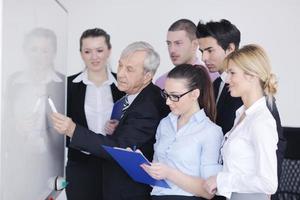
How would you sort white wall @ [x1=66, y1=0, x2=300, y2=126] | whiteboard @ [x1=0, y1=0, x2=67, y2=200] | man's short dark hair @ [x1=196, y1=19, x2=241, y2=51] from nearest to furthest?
whiteboard @ [x1=0, y1=0, x2=67, y2=200], man's short dark hair @ [x1=196, y1=19, x2=241, y2=51], white wall @ [x1=66, y1=0, x2=300, y2=126]

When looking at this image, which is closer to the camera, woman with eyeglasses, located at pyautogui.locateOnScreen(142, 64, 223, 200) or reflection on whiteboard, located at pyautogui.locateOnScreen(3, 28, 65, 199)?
reflection on whiteboard, located at pyautogui.locateOnScreen(3, 28, 65, 199)

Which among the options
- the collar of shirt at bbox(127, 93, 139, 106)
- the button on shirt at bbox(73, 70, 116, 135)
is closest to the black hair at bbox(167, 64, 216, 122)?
the collar of shirt at bbox(127, 93, 139, 106)

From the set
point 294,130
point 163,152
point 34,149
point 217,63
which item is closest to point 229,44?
point 217,63

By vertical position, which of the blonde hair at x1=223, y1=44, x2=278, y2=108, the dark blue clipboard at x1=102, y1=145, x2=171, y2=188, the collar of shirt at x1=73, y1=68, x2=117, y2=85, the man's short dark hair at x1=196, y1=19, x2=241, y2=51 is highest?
the man's short dark hair at x1=196, y1=19, x2=241, y2=51

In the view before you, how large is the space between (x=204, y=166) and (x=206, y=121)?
19cm

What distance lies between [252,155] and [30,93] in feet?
2.79

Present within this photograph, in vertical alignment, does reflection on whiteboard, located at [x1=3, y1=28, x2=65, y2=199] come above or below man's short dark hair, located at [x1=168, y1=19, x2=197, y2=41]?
below

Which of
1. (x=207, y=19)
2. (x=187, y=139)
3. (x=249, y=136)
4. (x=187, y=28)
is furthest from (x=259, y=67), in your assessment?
(x=207, y=19)

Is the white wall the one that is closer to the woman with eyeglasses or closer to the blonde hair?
the woman with eyeglasses

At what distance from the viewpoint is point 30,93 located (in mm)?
1562

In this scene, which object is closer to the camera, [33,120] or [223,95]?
[33,120]

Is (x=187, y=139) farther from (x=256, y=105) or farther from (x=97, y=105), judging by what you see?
(x=97, y=105)

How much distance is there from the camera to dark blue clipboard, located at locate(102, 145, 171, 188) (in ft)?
5.20

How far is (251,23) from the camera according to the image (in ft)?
10.7
